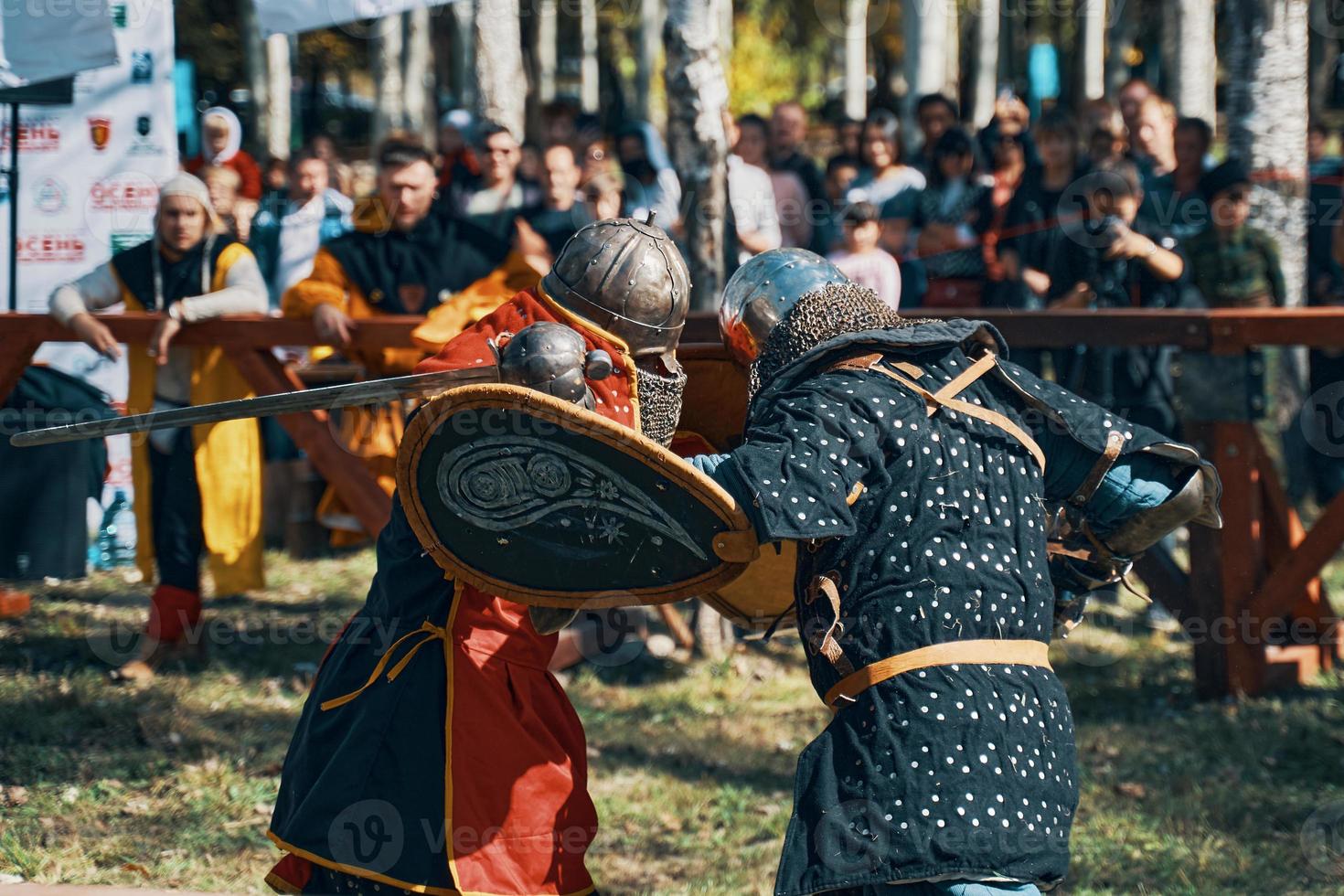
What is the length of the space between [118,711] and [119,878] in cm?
123

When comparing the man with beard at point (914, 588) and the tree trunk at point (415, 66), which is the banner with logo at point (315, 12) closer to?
the man with beard at point (914, 588)

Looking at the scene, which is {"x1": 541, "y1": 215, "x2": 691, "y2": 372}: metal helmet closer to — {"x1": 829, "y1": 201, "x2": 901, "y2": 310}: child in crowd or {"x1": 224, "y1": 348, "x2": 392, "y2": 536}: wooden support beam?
{"x1": 224, "y1": 348, "x2": 392, "y2": 536}: wooden support beam

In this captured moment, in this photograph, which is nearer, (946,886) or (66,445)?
(946,886)

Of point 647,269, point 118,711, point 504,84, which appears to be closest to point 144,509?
point 118,711

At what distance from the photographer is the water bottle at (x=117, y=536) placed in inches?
287

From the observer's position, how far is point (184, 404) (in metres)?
5.63

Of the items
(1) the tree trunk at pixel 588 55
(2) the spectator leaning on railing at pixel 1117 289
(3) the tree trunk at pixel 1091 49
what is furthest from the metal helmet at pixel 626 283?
(1) the tree trunk at pixel 588 55

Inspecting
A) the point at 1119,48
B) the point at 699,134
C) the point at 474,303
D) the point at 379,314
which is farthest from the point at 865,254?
the point at 1119,48

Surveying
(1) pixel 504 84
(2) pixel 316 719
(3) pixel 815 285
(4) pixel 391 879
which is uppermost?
(1) pixel 504 84

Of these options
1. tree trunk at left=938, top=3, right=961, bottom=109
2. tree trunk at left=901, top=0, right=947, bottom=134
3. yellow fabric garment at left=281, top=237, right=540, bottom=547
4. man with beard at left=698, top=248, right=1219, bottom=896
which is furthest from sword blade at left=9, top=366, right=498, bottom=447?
tree trunk at left=938, top=3, right=961, bottom=109

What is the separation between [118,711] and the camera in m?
5.12

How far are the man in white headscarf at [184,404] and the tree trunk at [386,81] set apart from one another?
1100cm

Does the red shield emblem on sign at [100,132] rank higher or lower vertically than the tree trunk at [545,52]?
lower

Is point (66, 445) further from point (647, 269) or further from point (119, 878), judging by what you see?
point (647, 269)
